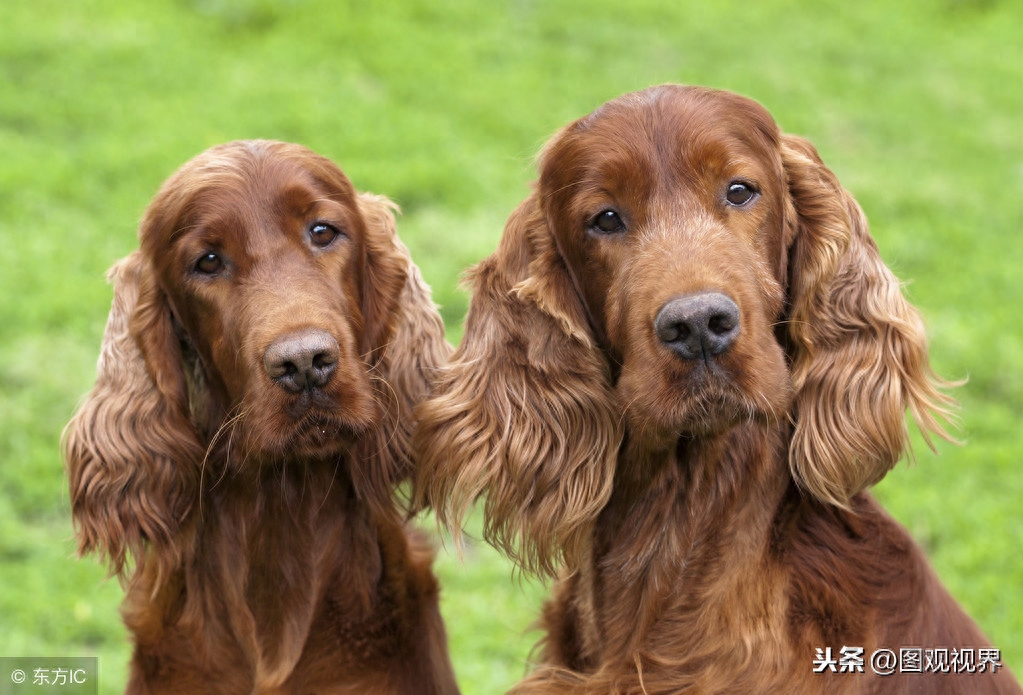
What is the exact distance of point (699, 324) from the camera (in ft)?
9.43

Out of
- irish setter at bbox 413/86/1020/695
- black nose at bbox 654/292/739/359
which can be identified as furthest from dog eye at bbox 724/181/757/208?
black nose at bbox 654/292/739/359

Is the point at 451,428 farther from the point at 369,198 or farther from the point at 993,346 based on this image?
the point at 993,346

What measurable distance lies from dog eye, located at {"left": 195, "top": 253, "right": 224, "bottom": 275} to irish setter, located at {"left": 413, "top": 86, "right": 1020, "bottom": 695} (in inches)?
26.5

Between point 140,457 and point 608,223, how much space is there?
1.45 meters

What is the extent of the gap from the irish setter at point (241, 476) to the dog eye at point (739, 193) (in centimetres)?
104

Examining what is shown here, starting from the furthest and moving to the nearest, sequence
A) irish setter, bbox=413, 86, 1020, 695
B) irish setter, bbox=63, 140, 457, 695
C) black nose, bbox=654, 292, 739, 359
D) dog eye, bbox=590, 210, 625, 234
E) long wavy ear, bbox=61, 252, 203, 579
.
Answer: long wavy ear, bbox=61, 252, 203, 579 → irish setter, bbox=63, 140, 457, 695 → dog eye, bbox=590, 210, 625, 234 → irish setter, bbox=413, 86, 1020, 695 → black nose, bbox=654, 292, 739, 359

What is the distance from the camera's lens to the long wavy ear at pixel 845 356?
3211mm

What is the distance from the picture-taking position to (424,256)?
766cm

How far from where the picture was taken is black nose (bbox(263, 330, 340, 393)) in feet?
10.4

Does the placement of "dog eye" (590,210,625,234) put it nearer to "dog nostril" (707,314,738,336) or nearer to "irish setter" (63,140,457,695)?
"dog nostril" (707,314,738,336)

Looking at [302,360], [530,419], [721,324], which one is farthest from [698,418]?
[302,360]

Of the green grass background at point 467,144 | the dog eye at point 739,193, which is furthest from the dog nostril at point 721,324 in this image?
the green grass background at point 467,144

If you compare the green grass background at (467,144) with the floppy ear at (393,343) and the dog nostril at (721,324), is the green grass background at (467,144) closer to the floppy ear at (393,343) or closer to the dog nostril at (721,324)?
the floppy ear at (393,343)

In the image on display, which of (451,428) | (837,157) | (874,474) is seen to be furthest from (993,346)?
(451,428)
